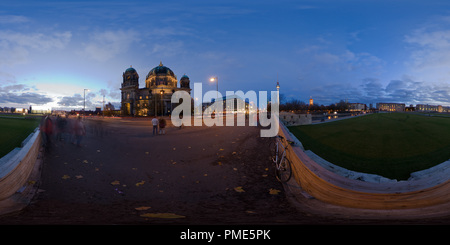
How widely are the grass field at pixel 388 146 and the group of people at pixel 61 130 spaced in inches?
550

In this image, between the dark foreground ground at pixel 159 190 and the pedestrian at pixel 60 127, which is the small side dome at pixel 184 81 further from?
the dark foreground ground at pixel 159 190

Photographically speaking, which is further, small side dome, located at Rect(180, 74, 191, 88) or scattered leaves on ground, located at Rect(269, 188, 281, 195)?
small side dome, located at Rect(180, 74, 191, 88)

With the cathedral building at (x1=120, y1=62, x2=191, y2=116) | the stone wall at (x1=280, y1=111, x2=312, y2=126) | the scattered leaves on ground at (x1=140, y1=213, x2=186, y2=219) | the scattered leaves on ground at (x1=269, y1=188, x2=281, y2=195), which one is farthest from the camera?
the cathedral building at (x1=120, y1=62, x2=191, y2=116)

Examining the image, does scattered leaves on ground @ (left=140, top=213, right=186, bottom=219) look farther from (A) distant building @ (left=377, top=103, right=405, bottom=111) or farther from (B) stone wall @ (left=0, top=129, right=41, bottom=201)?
(A) distant building @ (left=377, top=103, right=405, bottom=111)

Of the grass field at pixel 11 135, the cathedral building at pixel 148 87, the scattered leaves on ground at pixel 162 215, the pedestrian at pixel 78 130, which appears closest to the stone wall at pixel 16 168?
the grass field at pixel 11 135

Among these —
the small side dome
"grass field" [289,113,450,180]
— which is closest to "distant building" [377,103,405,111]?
the small side dome

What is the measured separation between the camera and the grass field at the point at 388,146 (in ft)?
24.4

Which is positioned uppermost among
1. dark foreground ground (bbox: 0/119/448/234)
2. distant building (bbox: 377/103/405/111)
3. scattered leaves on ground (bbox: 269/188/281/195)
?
distant building (bbox: 377/103/405/111)

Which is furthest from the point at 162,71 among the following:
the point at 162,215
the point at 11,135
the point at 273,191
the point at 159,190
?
the point at 162,215

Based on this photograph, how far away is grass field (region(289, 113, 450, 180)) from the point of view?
24.4 feet

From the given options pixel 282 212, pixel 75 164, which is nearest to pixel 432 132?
pixel 282 212

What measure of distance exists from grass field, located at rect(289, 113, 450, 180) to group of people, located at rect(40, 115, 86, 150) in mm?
13975

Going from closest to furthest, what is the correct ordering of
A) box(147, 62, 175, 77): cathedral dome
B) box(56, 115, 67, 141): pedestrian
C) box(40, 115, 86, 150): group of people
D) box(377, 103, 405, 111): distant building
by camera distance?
box(40, 115, 86, 150): group of people → box(56, 115, 67, 141): pedestrian → box(147, 62, 175, 77): cathedral dome → box(377, 103, 405, 111): distant building

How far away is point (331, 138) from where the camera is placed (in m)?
10.3
